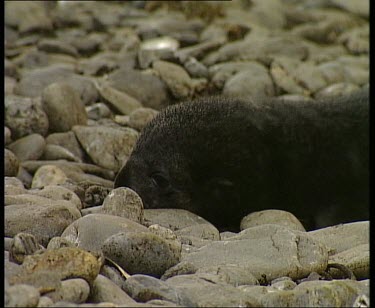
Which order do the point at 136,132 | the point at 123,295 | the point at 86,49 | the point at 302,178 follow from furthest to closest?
the point at 86,49 < the point at 136,132 < the point at 302,178 < the point at 123,295

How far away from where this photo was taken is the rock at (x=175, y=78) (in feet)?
21.8

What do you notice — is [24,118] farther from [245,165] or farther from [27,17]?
[27,17]

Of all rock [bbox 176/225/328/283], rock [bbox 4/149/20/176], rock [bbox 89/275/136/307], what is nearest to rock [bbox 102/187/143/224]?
rock [bbox 176/225/328/283]

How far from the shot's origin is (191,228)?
3.80 metres

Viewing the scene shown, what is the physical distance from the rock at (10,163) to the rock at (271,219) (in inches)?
52.3

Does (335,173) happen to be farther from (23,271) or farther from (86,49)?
(86,49)

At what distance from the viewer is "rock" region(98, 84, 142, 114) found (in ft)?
20.4

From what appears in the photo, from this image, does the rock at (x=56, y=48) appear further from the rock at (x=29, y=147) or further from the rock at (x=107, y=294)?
the rock at (x=107, y=294)

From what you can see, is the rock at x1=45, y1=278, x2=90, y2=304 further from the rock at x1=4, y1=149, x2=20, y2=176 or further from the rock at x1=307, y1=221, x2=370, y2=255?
the rock at x1=4, y1=149, x2=20, y2=176

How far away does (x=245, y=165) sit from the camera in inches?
172

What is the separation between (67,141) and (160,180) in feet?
3.84

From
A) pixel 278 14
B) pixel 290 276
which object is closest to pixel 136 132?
pixel 290 276

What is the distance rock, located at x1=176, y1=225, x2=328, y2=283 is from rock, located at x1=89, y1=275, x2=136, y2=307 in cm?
52

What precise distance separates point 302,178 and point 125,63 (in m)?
3.21
